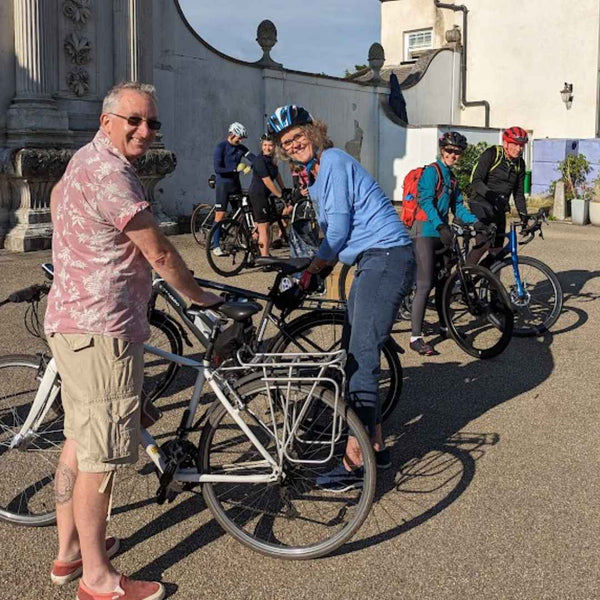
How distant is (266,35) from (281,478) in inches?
578

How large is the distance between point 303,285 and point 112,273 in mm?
1416

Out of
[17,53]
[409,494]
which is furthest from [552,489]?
[17,53]

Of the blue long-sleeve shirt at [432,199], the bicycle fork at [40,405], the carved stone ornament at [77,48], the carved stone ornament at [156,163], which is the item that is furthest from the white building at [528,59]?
the bicycle fork at [40,405]

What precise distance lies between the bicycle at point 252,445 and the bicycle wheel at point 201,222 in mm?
8373

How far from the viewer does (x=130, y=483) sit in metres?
3.98

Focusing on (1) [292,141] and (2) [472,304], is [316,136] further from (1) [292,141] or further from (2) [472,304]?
(2) [472,304]

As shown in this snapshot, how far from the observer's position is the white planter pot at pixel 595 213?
16062 millimetres

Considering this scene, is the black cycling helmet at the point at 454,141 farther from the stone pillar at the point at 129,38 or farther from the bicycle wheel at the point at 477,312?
the stone pillar at the point at 129,38

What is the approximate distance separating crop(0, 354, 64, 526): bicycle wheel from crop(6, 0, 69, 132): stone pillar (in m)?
8.44

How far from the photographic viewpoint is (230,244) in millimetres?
10383

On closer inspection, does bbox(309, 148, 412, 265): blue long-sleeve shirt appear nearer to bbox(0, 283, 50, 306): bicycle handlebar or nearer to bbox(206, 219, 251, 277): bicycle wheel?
bbox(0, 283, 50, 306): bicycle handlebar

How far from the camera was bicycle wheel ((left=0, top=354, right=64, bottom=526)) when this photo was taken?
11.7 feet

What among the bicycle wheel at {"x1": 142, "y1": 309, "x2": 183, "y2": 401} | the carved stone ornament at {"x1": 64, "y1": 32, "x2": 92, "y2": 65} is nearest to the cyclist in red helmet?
the bicycle wheel at {"x1": 142, "y1": 309, "x2": 183, "y2": 401}

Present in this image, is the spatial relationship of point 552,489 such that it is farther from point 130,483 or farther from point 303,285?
point 130,483
